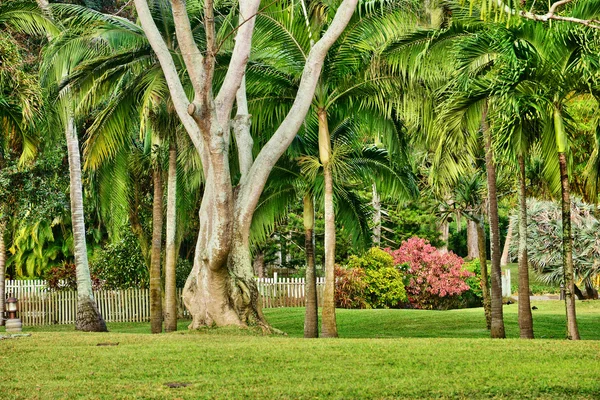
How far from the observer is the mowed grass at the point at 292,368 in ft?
29.7

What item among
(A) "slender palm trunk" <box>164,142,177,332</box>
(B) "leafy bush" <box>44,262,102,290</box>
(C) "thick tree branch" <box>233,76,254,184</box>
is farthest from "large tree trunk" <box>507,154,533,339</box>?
(B) "leafy bush" <box>44,262,102,290</box>

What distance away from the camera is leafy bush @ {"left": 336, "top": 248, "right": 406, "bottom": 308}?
95.8 feet

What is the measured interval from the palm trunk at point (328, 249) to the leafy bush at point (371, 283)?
11.5 meters

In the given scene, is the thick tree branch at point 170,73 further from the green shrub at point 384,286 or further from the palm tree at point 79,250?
the green shrub at point 384,286

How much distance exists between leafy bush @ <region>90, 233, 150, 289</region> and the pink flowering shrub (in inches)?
331

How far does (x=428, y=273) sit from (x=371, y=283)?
227 cm

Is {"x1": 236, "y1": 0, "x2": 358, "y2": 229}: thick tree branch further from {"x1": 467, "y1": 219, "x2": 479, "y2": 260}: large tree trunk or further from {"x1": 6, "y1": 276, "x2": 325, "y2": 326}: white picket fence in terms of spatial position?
{"x1": 467, "y1": 219, "x2": 479, "y2": 260}: large tree trunk

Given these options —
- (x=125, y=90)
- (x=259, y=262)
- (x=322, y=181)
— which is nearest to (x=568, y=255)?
(x=322, y=181)

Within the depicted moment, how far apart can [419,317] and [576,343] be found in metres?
10.7

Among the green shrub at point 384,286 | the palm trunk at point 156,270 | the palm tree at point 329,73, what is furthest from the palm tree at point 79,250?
the green shrub at point 384,286

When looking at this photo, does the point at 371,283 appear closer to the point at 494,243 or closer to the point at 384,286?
the point at 384,286

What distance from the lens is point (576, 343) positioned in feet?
42.2

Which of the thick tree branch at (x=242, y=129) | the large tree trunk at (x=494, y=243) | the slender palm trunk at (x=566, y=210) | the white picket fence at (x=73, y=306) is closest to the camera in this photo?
the slender palm trunk at (x=566, y=210)

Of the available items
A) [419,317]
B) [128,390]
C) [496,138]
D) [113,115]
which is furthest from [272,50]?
[128,390]
